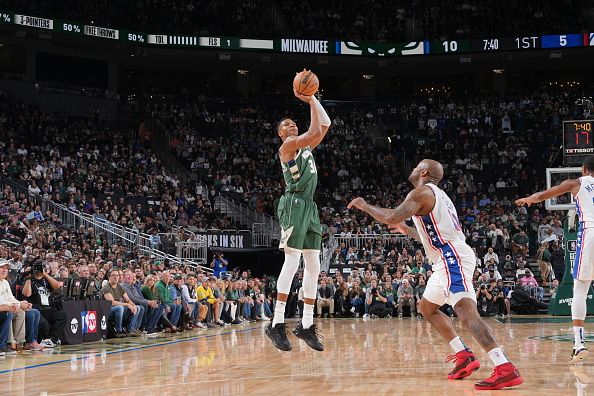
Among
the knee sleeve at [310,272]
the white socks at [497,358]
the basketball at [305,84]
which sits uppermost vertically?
the basketball at [305,84]

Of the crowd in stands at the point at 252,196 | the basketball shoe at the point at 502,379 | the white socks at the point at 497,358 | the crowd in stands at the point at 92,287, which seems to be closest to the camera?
the basketball shoe at the point at 502,379

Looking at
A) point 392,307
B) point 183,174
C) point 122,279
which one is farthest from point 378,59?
point 122,279

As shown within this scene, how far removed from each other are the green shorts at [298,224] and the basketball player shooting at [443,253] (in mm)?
953

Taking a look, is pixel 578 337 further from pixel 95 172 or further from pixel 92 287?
pixel 95 172

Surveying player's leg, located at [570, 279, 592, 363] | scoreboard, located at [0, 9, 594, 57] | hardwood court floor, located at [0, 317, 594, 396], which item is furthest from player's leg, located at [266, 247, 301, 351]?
scoreboard, located at [0, 9, 594, 57]

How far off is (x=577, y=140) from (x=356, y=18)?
853 inches

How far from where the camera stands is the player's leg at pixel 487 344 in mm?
6676

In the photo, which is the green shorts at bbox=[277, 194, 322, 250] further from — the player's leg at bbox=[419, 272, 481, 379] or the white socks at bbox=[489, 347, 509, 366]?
the white socks at bbox=[489, 347, 509, 366]

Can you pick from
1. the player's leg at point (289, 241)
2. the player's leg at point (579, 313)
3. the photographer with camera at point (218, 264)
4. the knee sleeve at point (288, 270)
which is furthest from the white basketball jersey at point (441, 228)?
the photographer with camera at point (218, 264)

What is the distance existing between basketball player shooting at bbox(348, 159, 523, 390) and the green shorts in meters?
0.95

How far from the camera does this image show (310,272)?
827cm

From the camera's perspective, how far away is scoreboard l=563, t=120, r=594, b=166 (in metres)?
19.5

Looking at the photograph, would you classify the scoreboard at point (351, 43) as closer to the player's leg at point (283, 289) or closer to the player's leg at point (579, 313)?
the player's leg at point (283, 289)

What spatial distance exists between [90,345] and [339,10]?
29.9 meters
